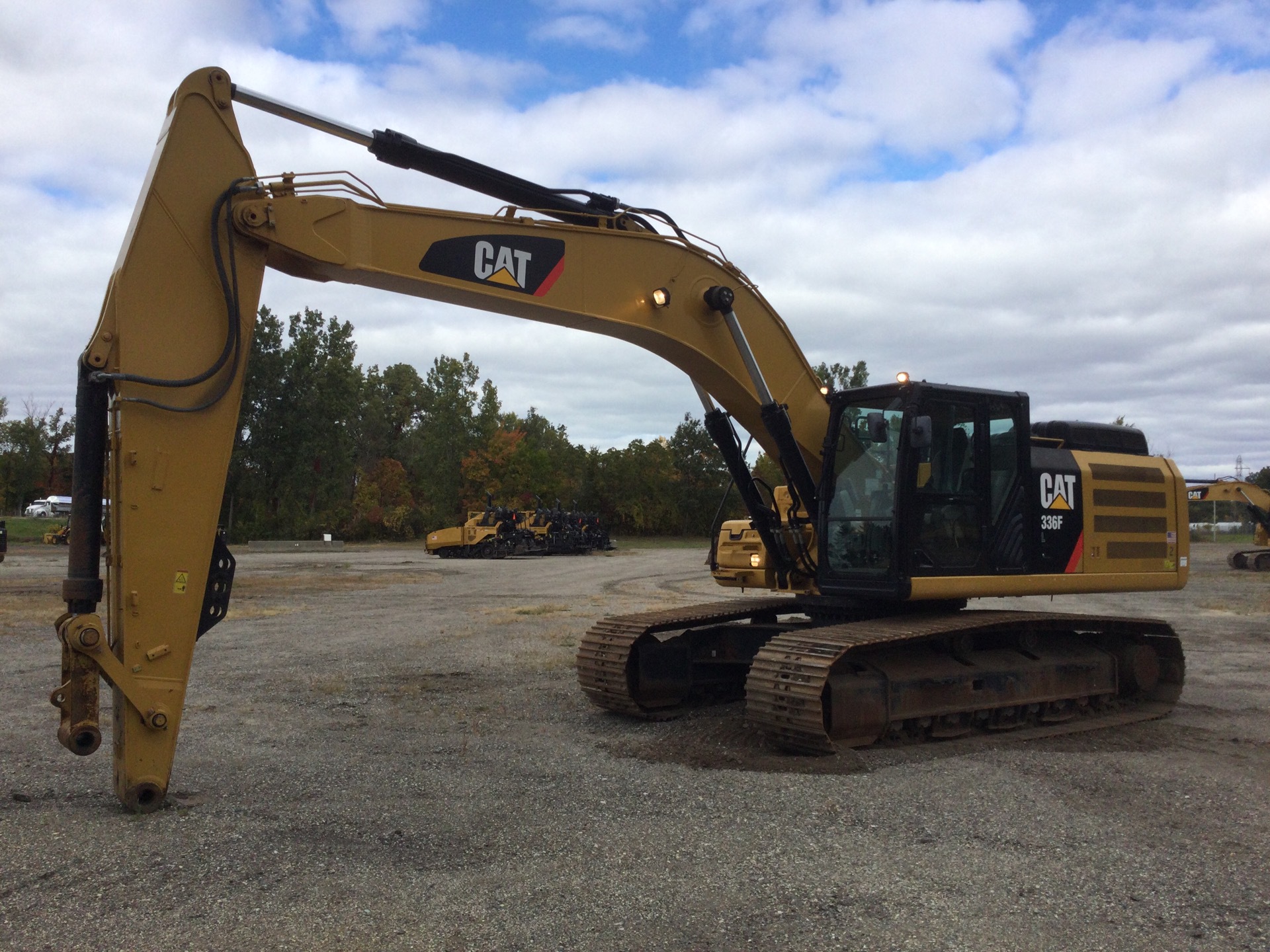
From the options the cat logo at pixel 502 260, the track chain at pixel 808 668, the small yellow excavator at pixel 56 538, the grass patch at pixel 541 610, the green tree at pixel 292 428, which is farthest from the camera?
the green tree at pixel 292 428

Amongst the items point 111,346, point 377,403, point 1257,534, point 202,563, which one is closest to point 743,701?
point 202,563

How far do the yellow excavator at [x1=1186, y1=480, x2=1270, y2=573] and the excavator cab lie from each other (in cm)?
2523

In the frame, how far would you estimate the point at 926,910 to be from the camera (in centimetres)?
460

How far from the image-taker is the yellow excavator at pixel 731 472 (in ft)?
17.9

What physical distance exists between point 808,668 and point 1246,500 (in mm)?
29456

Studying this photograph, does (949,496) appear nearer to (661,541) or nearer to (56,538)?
(56,538)

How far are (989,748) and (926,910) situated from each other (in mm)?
3604

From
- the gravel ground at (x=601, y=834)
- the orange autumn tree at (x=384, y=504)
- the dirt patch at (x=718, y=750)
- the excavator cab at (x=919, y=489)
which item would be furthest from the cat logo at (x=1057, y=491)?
the orange autumn tree at (x=384, y=504)

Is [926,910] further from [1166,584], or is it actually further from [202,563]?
[1166,584]

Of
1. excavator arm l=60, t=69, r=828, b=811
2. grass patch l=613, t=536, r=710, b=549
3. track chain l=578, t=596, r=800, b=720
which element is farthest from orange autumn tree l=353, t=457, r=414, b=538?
excavator arm l=60, t=69, r=828, b=811

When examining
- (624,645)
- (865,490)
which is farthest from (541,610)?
(865,490)

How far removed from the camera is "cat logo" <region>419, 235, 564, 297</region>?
21.6 ft

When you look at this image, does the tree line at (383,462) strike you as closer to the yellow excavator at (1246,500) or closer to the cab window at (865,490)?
the yellow excavator at (1246,500)

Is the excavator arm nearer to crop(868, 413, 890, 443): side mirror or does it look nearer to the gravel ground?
the gravel ground
